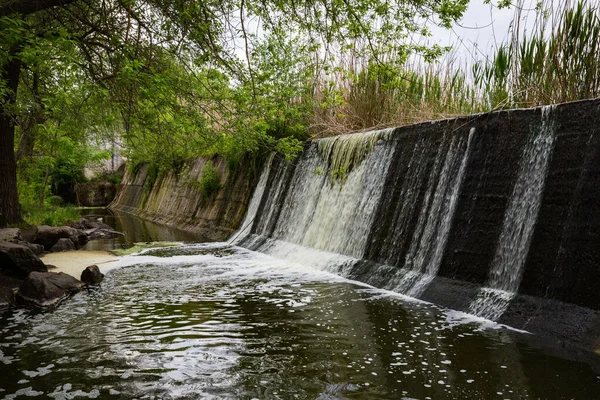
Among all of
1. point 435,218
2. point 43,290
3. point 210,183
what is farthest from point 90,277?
point 210,183

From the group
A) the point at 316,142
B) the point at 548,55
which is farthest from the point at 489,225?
the point at 316,142

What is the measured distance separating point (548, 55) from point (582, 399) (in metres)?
4.45

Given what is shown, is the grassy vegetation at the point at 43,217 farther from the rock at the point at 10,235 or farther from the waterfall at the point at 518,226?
the waterfall at the point at 518,226

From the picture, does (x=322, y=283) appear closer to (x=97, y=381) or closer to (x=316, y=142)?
(x=97, y=381)

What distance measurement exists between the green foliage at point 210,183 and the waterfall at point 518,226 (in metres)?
11.7

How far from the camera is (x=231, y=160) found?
15.2 metres

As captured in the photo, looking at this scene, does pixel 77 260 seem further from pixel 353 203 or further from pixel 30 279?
pixel 353 203

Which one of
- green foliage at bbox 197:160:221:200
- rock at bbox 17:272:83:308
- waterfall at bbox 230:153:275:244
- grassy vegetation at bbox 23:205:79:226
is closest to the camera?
rock at bbox 17:272:83:308

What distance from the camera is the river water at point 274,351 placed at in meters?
3.27

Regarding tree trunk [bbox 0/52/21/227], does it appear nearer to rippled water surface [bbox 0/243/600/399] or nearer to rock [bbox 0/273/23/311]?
rock [bbox 0/273/23/311]

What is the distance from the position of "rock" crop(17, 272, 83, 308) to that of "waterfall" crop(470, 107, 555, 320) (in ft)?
15.3

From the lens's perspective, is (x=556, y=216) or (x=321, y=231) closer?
(x=556, y=216)

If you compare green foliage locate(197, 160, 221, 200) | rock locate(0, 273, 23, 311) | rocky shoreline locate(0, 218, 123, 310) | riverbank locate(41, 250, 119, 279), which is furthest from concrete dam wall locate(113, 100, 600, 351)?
green foliage locate(197, 160, 221, 200)

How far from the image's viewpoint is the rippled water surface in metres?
3.27
